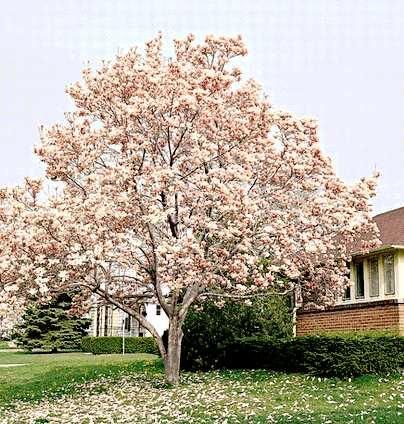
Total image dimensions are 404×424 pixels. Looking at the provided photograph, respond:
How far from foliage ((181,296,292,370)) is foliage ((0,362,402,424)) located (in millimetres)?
2018

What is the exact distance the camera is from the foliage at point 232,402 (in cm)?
1157

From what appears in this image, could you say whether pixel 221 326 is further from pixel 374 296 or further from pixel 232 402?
pixel 232 402

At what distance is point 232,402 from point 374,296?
8096mm

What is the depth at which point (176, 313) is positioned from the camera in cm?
1698

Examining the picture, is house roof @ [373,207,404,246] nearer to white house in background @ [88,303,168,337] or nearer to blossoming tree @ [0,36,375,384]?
blossoming tree @ [0,36,375,384]

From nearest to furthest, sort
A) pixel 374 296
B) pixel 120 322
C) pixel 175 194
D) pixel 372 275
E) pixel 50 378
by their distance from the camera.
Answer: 1. pixel 175 194
2. pixel 374 296
3. pixel 372 275
4. pixel 50 378
5. pixel 120 322

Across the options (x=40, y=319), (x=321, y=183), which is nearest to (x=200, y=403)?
(x=321, y=183)

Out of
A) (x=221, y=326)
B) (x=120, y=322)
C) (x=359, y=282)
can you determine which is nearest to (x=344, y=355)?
(x=359, y=282)

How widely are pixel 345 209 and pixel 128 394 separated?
6670 millimetres

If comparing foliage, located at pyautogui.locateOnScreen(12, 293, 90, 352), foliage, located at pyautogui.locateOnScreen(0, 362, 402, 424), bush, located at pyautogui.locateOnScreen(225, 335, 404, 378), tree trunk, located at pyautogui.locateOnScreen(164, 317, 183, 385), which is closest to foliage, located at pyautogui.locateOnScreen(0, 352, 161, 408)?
foliage, located at pyautogui.locateOnScreen(0, 362, 402, 424)

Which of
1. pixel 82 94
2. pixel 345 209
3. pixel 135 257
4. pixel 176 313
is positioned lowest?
pixel 176 313

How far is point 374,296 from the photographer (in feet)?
65.9

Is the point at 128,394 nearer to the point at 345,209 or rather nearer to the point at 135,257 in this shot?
the point at 135,257

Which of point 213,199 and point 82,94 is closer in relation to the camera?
point 213,199
